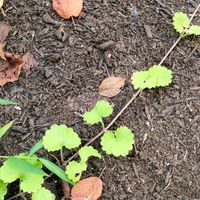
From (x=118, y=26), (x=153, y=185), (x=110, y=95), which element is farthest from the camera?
(x=118, y=26)

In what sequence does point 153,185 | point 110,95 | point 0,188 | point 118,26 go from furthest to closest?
point 118,26 < point 110,95 < point 153,185 < point 0,188

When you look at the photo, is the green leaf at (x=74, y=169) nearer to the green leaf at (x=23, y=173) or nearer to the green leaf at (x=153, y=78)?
the green leaf at (x=23, y=173)

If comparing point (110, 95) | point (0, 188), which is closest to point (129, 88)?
point (110, 95)

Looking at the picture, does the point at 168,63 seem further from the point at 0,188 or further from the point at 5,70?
the point at 0,188

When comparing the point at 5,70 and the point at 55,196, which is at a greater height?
the point at 5,70

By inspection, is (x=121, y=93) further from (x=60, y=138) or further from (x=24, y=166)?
(x=24, y=166)

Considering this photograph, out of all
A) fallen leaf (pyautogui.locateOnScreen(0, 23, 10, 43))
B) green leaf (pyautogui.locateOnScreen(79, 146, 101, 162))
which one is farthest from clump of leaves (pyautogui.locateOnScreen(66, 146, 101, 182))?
fallen leaf (pyautogui.locateOnScreen(0, 23, 10, 43))

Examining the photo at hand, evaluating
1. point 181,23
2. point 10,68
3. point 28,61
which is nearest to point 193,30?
point 181,23
